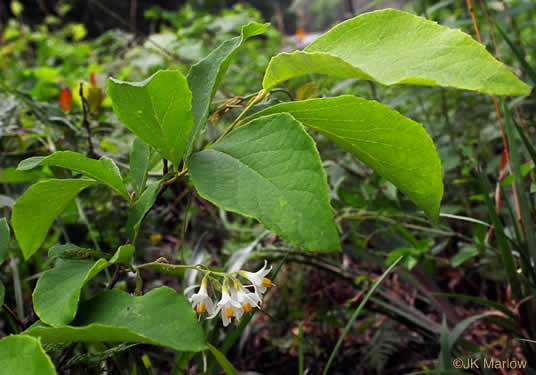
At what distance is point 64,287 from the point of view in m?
0.35

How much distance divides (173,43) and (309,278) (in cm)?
90

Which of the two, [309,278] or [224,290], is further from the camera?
[309,278]

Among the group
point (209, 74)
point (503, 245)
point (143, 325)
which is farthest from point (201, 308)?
point (503, 245)

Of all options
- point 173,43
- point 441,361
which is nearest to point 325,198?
point 441,361

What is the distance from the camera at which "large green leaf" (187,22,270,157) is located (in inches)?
15.4

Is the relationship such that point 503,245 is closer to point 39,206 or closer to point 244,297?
point 244,297

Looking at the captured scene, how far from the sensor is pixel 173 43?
1413 mm

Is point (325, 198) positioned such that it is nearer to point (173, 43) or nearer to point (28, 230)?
point (28, 230)

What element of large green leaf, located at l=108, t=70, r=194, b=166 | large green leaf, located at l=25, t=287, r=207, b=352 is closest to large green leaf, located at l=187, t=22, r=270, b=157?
large green leaf, located at l=108, t=70, r=194, b=166

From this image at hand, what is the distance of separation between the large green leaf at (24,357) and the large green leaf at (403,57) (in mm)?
286

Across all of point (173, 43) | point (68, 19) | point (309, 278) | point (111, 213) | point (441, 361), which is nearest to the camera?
point (441, 361)

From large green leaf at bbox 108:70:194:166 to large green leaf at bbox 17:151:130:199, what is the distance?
50 millimetres

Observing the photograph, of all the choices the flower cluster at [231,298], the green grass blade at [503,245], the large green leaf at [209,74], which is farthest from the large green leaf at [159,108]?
the green grass blade at [503,245]

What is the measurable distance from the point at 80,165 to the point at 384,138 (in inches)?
10.5
